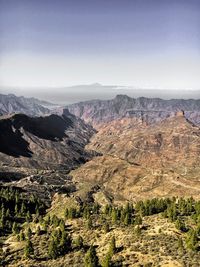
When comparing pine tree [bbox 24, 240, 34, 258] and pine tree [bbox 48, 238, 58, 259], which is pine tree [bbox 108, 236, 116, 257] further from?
pine tree [bbox 24, 240, 34, 258]

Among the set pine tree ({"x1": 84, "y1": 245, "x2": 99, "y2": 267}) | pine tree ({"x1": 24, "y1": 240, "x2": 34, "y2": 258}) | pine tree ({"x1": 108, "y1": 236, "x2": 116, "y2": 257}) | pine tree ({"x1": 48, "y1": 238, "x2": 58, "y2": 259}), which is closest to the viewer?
pine tree ({"x1": 84, "y1": 245, "x2": 99, "y2": 267})

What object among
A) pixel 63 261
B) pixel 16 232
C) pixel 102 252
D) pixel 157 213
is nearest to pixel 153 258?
pixel 102 252

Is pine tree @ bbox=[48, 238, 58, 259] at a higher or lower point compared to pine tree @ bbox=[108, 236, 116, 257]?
lower

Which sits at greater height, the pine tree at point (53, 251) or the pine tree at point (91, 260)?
the pine tree at point (91, 260)

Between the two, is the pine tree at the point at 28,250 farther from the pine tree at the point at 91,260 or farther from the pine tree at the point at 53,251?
the pine tree at the point at 91,260

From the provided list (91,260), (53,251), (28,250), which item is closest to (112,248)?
(91,260)

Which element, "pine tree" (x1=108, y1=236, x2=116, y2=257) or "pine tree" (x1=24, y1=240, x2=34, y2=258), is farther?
"pine tree" (x1=24, y1=240, x2=34, y2=258)

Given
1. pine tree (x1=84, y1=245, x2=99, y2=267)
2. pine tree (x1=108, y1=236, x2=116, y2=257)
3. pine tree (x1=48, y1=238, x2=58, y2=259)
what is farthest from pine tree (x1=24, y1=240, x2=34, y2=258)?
pine tree (x1=108, y1=236, x2=116, y2=257)

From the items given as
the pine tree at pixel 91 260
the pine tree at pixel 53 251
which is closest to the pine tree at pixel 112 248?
the pine tree at pixel 91 260

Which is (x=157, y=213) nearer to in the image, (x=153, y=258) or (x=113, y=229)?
(x=113, y=229)

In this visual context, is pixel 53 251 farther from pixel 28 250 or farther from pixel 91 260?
pixel 91 260

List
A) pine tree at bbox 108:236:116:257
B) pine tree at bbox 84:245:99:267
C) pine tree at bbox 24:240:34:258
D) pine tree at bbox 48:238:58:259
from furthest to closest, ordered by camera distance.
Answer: pine tree at bbox 24:240:34:258 < pine tree at bbox 48:238:58:259 < pine tree at bbox 108:236:116:257 < pine tree at bbox 84:245:99:267
